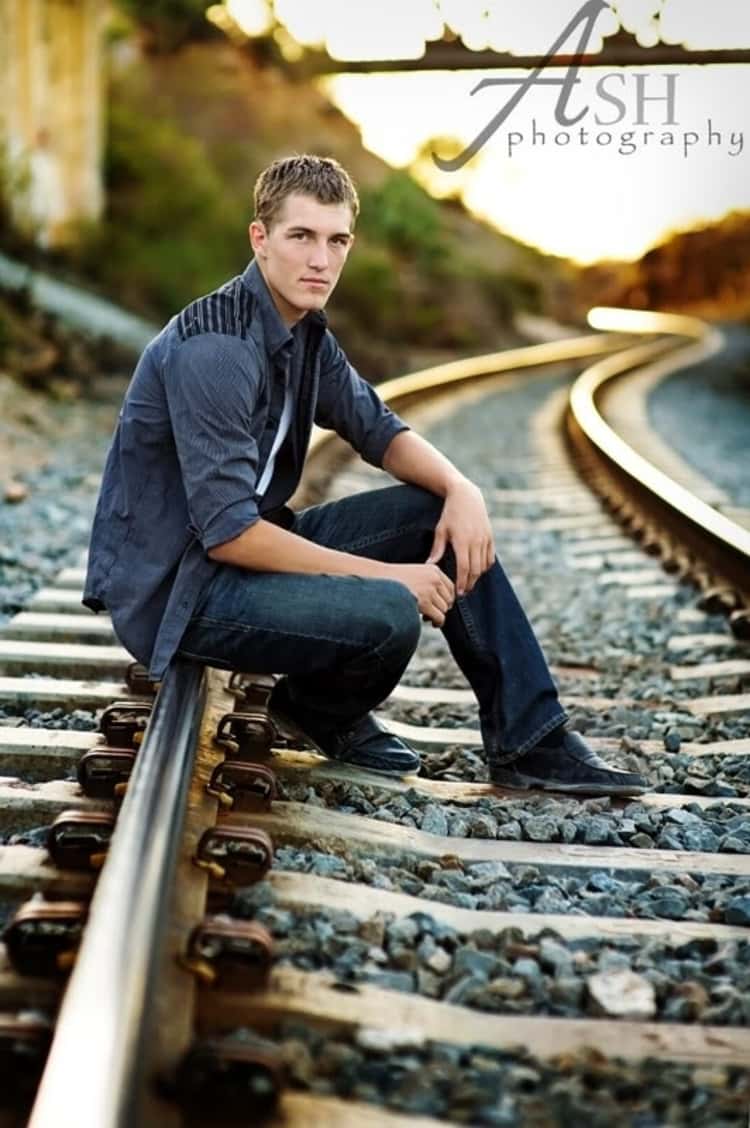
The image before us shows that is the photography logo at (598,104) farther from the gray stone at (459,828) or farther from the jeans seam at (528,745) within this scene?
the gray stone at (459,828)

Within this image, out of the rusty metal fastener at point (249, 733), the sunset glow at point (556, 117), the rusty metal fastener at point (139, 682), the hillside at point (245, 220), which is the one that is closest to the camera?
the rusty metal fastener at point (249, 733)

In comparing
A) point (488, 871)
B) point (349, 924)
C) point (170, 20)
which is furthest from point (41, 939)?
point (170, 20)

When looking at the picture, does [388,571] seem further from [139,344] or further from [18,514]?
[139,344]

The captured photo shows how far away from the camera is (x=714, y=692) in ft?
13.2

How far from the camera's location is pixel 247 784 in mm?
2697

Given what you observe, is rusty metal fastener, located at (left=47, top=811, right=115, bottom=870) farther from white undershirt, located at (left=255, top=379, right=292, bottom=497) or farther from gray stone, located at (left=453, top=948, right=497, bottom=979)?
white undershirt, located at (left=255, top=379, right=292, bottom=497)

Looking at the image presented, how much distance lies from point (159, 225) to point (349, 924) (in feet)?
49.9

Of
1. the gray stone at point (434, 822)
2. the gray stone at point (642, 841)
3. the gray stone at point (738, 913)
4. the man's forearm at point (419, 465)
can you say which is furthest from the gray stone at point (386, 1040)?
the man's forearm at point (419, 465)

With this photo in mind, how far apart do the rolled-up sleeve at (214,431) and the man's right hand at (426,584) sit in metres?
0.36

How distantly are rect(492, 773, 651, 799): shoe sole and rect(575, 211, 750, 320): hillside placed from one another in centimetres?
3517

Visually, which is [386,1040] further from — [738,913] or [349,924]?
[738,913]

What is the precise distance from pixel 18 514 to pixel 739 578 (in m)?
3.03

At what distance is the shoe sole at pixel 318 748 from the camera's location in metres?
3.11

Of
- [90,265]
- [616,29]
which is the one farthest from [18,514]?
[90,265]
